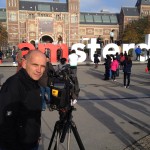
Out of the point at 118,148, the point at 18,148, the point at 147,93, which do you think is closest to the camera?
the point at 18,148

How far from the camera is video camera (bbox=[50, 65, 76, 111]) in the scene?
239cm

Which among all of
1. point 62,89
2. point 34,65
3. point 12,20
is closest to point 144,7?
point 12,20

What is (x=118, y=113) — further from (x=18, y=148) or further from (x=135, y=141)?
(x=18, y=148)

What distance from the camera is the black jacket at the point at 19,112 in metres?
1.84

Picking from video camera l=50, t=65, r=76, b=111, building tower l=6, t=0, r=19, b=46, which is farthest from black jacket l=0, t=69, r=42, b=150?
building tower l=6, t=0, r=19, b=46

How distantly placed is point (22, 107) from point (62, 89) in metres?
0.55

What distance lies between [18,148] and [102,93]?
271 inches

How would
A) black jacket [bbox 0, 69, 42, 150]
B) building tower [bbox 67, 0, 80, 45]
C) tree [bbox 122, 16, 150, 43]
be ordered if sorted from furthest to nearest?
building tower [bbox 67, 0, 80, 45], tree [bbox 122, 16, 150, 43], black jacket [bbox 0, 69, 42, 150]

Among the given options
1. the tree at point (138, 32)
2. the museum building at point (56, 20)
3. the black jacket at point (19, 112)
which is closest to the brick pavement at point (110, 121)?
the black jacket at point (19, 112)

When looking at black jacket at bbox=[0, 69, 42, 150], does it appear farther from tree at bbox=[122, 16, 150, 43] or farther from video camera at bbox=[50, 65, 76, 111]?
tree at bbox=[122, 16, 150, 43]

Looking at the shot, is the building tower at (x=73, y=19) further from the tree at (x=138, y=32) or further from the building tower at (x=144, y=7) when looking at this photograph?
the tree at (x=138, y=32)

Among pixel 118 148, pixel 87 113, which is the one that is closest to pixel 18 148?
pixel 118 148

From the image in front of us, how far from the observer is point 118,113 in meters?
5.99

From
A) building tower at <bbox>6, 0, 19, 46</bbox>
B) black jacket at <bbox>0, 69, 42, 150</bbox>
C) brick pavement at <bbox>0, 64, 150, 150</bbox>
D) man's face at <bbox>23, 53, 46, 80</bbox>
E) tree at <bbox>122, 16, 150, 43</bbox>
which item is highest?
building tower at <bbox>6, 0, 19, 46</bbox>
